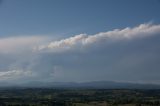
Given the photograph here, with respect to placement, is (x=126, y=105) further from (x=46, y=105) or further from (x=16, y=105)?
(x=16, y=105)

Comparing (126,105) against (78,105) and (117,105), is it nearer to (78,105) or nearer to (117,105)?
(117,105)

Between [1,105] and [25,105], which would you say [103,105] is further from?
[1,105]

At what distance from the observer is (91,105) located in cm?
17688

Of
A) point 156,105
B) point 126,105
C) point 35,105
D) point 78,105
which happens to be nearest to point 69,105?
point 78,105

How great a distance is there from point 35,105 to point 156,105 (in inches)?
2244

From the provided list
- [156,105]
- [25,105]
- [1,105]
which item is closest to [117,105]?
[156,105]

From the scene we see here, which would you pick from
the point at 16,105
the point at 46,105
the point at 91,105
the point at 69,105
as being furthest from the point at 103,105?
the point at 16,105

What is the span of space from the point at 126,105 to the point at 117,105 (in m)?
4.34

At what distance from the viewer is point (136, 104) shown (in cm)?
17650

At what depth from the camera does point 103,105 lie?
176500 millimetres

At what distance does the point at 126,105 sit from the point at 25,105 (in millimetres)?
48529

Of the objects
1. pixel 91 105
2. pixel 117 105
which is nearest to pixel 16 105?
pixel 91 105

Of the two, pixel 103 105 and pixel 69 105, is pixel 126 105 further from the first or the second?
pixel 69 105

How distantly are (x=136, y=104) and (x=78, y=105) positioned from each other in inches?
1101
